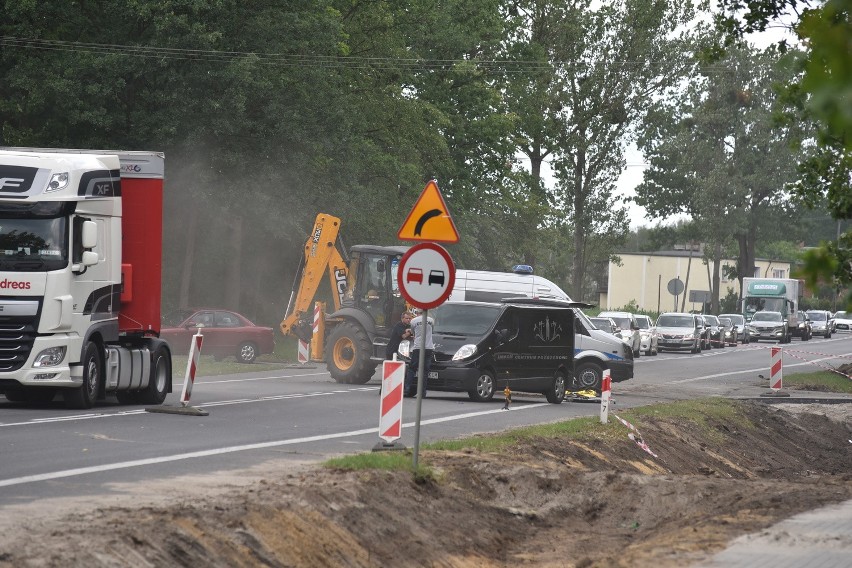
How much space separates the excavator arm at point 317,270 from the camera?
1352 inches

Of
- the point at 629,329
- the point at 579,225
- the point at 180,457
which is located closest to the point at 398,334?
the point at 180,457

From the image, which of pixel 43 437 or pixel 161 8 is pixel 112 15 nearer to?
pixel 161 8

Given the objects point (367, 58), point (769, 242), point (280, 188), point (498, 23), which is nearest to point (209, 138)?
point (280, 188)

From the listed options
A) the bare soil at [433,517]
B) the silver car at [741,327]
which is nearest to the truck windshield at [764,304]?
the silver car at [741,327]

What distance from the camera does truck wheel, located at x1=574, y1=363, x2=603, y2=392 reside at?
94.9 ft

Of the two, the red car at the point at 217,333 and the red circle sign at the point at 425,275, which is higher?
the red circle sign at the point at 425,275

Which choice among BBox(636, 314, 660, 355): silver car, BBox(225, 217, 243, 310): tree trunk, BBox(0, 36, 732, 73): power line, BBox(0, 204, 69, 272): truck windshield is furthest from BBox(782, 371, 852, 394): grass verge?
BBox(0, 204, 69, 272): truck windshield

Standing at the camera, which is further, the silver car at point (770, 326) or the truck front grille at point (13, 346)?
the silver car at point (770, 326)

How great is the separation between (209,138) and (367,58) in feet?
34.8

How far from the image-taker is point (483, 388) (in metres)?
24.4

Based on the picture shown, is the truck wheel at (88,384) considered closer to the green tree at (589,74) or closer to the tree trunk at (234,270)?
the tree trunk at (234,270)

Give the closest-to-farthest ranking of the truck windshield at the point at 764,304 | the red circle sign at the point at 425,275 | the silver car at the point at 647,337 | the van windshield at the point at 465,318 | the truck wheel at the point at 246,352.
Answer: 1. the red circle sign at the point at 425,275
2. the van windshield at the point at 465,318
3. the truck wheel at the point at 246,352
4. the silver car at the point at 647,337
5. the truck windshield at the point at 764,304

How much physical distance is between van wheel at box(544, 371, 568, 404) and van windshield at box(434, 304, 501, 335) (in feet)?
6.15

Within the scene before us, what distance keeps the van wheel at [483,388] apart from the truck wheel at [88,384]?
7301 mm
